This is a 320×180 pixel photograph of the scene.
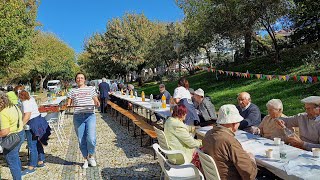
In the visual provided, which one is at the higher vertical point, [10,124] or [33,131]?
[10,124]

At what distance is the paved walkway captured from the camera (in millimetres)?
6039

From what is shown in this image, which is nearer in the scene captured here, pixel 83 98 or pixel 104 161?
pixel 83 98

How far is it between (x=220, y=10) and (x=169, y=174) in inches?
605

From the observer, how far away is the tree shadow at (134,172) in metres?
5.78

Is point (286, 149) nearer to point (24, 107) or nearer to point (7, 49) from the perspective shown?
point (24, 107)

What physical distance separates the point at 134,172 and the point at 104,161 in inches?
45.6

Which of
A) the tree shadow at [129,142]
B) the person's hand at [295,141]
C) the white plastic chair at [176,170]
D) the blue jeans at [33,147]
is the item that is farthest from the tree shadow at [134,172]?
the person's hand at [295,141]

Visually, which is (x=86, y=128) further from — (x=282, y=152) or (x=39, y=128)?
(x=282, y=152)

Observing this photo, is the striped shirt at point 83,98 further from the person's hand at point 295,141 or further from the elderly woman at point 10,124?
the person's hand at point 295,141

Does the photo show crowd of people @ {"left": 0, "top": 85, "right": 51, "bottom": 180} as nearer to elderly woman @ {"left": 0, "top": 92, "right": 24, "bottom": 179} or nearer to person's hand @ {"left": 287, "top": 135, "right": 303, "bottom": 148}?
elderly woman @ {"left": 0, "top": 92, "right": 24, "bottom": 179}

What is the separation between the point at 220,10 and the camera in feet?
59.3

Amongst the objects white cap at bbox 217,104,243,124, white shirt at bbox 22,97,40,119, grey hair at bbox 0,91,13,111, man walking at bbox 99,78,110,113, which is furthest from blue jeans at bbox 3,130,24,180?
man walking at bbox 99,78,110,113

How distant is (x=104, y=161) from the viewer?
696 cm

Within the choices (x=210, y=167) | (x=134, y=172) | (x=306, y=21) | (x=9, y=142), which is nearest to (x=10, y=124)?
(x=9, y=142)
